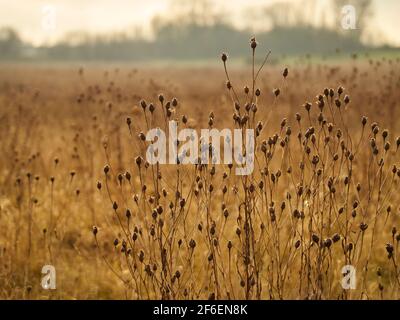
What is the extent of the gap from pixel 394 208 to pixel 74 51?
67.0 meters

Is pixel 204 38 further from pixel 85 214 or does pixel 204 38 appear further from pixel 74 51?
pixel 85 214

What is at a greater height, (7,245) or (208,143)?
(208,143)

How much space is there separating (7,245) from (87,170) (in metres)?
2.02

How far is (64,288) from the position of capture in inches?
140

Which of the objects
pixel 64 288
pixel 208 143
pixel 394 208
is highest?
pixel 208 143

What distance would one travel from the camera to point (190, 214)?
4.38 meters

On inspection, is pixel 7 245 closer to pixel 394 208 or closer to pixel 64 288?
pixel 64 288

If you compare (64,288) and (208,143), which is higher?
(208,143)
